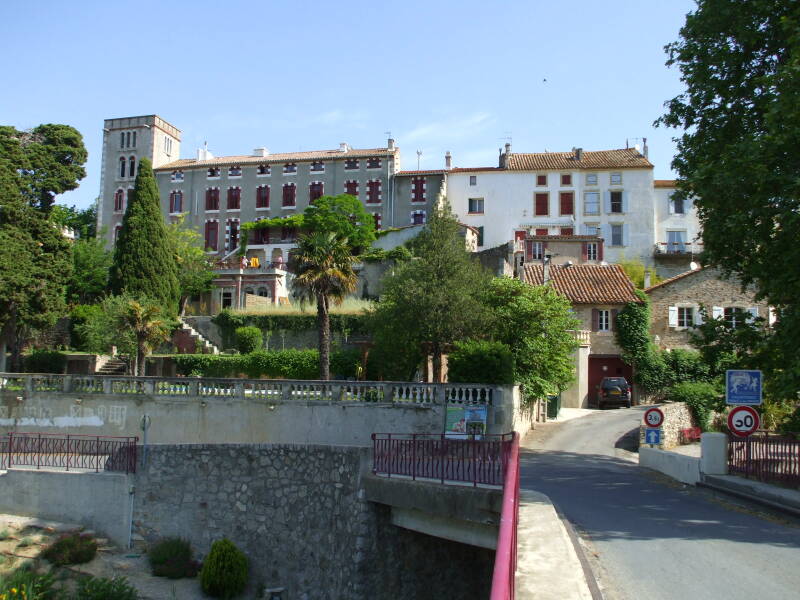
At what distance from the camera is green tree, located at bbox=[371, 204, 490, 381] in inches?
1147


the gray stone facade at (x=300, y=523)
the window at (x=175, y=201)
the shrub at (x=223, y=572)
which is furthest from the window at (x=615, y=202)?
the shrub at (x=223, y=572)

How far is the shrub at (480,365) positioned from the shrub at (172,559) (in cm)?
1077

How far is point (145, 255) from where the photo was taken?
144 ft

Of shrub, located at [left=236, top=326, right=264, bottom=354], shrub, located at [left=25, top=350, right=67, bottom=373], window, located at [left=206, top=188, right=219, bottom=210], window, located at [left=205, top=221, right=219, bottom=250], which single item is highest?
window, located at [left=206, top=188, right=219, bottom=210]

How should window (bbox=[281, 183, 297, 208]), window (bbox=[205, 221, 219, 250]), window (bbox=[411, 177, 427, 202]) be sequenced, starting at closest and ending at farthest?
window (bbox=[411, 177, 427, 202]) < window (bbox=[281, 183, 297, 208]) < window (bbox=[205, 221, 219, 250])

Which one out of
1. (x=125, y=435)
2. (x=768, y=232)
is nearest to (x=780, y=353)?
(x=768, y=232)

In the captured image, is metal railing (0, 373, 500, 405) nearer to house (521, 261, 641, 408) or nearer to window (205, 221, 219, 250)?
house (521, 261, 641, 408)

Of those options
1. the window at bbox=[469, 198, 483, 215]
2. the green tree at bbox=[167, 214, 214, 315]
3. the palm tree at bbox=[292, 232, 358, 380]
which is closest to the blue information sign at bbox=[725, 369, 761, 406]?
the palm tree at bbox=[292, 232, 358, 380]

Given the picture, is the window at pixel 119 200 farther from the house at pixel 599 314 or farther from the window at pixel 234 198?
the house at pixel 599 314

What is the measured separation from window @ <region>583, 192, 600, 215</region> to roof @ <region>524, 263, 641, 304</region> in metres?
14.8

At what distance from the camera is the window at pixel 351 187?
63219 mm

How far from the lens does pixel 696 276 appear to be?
44.2 metres

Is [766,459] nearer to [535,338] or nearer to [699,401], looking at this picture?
[535,338]

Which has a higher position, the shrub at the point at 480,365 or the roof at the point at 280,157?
the roof at the point at 280,157
